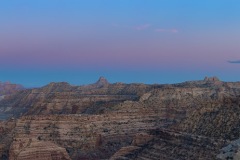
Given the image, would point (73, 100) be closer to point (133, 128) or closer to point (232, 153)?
point (133, 128)

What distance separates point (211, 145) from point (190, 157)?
1.79 m

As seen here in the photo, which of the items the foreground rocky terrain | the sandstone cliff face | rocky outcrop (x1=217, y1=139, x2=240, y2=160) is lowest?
rocky outcrop (x1=217, y1=139, x2=240, y2=160)

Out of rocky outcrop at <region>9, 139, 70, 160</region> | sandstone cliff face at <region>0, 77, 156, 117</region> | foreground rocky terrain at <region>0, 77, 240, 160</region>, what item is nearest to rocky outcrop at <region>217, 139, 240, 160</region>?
foreground rocky terrain at <region>0, 77, 240, 160</region>

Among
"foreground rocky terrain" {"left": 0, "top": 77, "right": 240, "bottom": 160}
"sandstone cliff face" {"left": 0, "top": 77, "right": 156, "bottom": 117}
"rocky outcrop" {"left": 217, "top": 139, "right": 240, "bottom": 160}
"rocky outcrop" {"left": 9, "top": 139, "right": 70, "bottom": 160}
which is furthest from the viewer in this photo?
"sandstone cliff face" {"left": 0, "top": 77, "right": 156, "bottom": 117}

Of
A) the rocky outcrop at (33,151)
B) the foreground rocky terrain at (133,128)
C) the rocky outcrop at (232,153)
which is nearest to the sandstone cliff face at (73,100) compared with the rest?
the foreground rocky terrain at (133,128)

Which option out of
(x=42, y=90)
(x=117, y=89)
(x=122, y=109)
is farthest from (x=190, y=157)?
(x=42, y=90)

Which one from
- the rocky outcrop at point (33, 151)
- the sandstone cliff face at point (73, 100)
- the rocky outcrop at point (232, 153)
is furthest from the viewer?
the sandstone cliff face at point (73, 100)

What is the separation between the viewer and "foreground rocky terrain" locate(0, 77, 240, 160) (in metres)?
34.0

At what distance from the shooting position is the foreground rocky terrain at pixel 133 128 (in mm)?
33969

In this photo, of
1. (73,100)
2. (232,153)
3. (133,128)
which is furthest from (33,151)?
(73,100)

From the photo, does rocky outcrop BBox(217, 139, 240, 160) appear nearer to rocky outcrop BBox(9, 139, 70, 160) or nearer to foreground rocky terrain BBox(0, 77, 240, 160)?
foreground rocky terrain BBox(0, 77, 240, 160)

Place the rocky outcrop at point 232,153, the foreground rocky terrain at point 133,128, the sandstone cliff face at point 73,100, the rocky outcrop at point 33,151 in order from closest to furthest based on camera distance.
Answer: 1. the rocky outcrop at point 232,153
2. the foreground rocky terrain at point 133,128
3. the rocky outcrop at point 33,151
4. the sandstone cliff face at point 73,100

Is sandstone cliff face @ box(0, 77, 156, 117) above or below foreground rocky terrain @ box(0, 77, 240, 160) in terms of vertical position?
above

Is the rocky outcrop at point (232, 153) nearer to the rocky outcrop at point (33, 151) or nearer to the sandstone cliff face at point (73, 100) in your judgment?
the rocky outcrop at point (33, 151)
